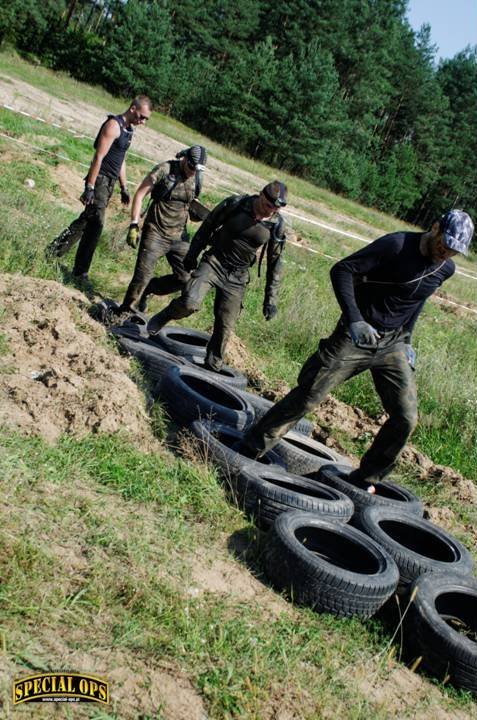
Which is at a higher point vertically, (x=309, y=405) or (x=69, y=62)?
(x=69, y=62)

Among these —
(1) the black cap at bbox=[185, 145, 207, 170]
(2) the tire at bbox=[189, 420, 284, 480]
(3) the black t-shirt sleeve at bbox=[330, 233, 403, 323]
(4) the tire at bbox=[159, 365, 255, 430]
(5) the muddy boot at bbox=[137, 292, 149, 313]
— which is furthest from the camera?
(5) the muddy boot at bbox=[137, 292, 149, 313]

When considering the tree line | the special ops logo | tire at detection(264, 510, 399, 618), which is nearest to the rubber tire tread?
tire at detection(264, 510, 399, 618)

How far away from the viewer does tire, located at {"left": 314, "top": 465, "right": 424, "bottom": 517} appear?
571cm

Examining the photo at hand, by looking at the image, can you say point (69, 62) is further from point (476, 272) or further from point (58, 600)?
point (58, 600)

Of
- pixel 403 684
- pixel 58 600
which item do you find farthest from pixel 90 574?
pixel 403 684

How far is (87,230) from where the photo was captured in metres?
8.41

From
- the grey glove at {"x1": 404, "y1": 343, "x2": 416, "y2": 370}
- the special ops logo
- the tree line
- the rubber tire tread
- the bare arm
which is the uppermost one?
the tree line

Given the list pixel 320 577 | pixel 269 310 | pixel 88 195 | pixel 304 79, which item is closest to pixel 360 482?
pixel 320 577

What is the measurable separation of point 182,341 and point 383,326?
12.0ft

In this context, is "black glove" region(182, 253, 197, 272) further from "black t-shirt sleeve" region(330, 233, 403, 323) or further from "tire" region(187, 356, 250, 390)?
"black t-shirt sleeve" region(330, 233, 403, 323)

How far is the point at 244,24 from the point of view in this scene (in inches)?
2218

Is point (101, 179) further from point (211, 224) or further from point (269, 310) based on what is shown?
point (269, 310)

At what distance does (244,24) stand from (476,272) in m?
35.1

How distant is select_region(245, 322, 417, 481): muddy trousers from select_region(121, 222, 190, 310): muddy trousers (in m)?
2.91
